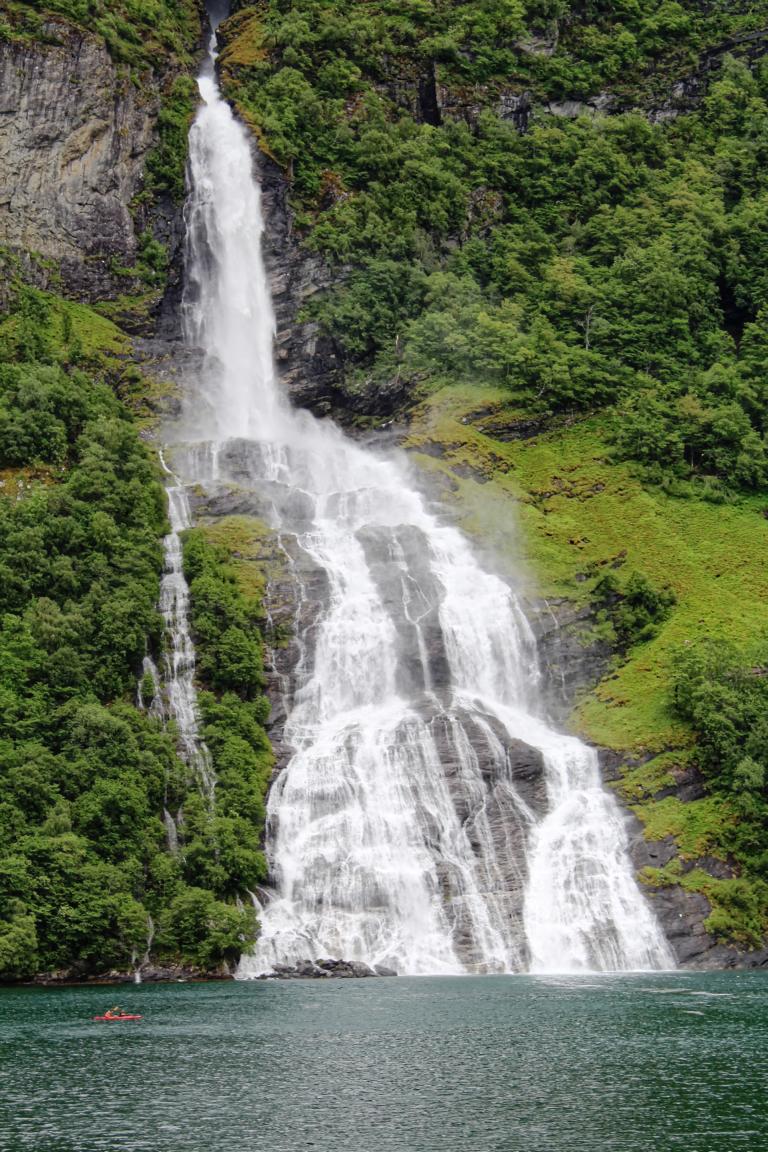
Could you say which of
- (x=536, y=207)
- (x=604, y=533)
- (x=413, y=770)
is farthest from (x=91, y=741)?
(x=536, y=207)

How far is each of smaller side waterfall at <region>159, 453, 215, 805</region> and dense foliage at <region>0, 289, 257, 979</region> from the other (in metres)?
0.74

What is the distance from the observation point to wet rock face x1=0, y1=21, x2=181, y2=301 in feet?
262

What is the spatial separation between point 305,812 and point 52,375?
29.2 m

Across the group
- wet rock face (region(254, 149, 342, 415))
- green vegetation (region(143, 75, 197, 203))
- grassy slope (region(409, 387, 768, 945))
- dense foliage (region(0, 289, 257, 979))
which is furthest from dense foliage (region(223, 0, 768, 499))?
dense foliage (region(0, 289, 257, 979))

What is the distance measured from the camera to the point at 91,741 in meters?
47.6

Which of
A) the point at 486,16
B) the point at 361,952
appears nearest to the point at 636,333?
the point at 486,16

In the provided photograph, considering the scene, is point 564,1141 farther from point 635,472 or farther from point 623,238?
point 623,238

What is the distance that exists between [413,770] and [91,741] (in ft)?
43.1

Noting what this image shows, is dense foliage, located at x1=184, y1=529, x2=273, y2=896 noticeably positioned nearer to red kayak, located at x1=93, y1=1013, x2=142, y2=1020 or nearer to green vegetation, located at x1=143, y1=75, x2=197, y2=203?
red kayak, located at x1=93, y1=1013, x2=142, y2=1020

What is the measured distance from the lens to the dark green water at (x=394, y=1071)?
21938mm

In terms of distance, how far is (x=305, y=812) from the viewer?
5044 centimetres

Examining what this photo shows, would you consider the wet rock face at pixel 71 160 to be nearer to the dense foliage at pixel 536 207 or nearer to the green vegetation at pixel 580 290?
the dense foliage at pixel 536 207

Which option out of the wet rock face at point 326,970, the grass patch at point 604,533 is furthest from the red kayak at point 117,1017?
the grass patch at point 604,533

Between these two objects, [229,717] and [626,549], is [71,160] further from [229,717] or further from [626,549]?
[229,717]
